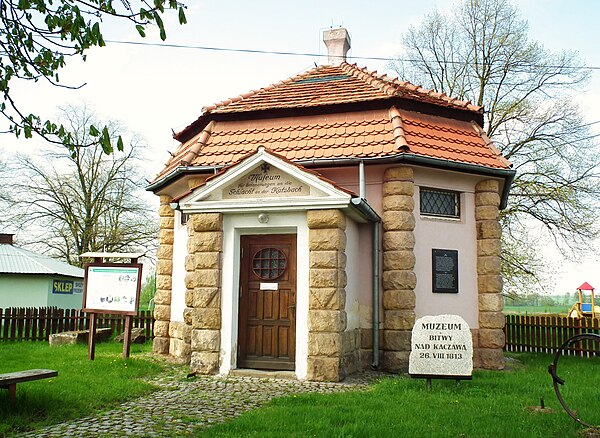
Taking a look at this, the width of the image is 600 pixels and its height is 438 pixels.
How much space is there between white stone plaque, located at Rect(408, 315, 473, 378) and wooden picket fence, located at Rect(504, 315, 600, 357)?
26.6 feet

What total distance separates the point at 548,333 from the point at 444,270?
6.14 m

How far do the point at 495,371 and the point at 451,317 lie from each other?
107 inches

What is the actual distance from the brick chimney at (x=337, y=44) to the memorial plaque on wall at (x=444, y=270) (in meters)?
7.88

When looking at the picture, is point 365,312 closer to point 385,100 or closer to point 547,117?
point 385,100

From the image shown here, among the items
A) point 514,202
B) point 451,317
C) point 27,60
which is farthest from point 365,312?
point 514,202

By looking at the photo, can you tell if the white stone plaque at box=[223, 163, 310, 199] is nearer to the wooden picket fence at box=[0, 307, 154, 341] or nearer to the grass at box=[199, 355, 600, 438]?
the grass at box=[199, 355, 600, 438]

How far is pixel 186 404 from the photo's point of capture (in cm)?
724

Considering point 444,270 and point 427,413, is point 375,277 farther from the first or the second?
point 427,413

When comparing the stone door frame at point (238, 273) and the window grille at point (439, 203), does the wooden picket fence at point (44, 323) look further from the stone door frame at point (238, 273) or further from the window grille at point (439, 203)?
the window grille at point (439, 203)

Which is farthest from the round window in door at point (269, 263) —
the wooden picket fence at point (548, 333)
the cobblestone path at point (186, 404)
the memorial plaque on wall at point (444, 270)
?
the wooden picket fence at point (548, 333)

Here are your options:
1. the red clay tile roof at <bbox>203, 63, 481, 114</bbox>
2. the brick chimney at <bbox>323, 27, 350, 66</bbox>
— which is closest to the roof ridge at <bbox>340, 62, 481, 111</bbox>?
the red clay tile roof at <bbox>203, 63, 481, 114</bbox>

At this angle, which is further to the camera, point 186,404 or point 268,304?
point 268,304

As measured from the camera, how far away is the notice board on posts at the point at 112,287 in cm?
1077

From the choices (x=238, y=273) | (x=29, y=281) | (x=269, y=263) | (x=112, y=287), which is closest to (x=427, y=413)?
(x=269, y=263)
